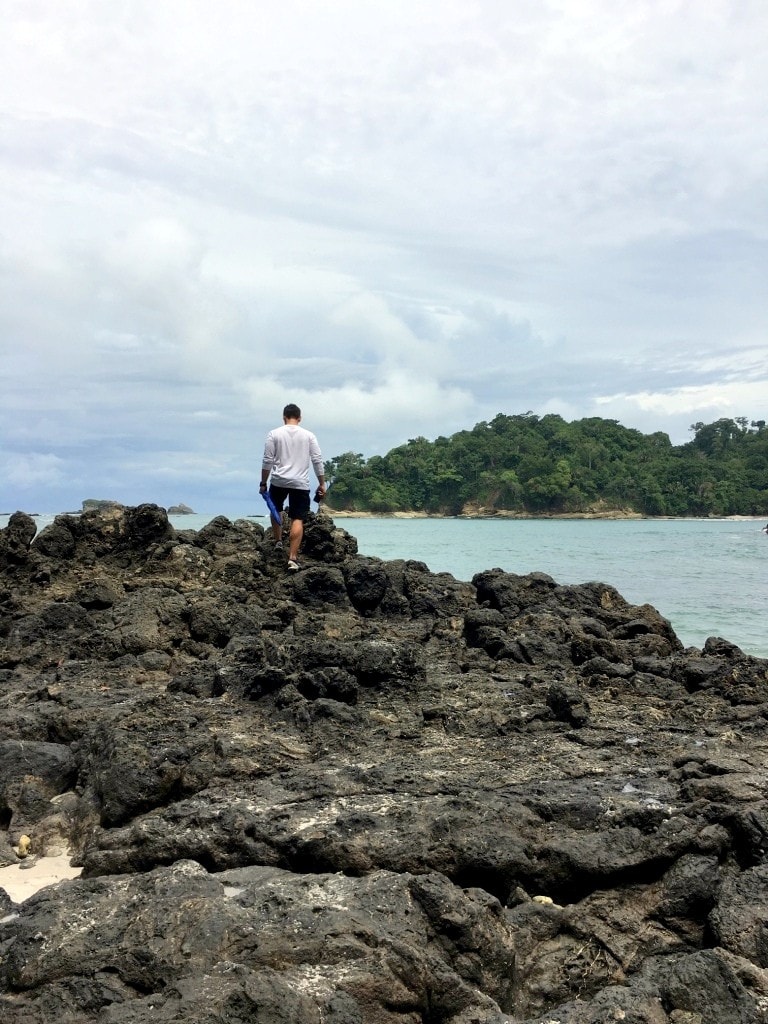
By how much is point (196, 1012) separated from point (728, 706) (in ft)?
18.1

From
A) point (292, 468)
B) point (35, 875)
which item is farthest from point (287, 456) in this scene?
point (35, 875)

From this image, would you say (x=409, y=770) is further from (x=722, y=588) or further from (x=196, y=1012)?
Result: (x=722, y=588)

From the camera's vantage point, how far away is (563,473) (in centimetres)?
9600

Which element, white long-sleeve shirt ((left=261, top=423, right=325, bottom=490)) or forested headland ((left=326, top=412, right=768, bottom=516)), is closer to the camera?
white long-sleeve shirt ((left=261, top=423, right=325, bottom=490))

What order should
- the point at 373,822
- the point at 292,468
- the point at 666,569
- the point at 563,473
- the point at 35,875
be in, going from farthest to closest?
the point at 563,473 < the point at 666,569 < the point at 292,468 < the point at 35,875 < the point at 373,822

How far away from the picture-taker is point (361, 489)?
101 meters

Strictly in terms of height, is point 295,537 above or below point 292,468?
below

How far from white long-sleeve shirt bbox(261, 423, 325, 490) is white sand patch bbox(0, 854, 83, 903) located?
6.79 meters

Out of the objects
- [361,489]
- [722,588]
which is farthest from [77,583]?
[361,489]

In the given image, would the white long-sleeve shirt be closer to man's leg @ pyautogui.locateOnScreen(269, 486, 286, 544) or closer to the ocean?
man's leg @ pyautogui.locateOnScreen(269, 486, 286, 544)

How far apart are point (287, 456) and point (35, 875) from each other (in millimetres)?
7120

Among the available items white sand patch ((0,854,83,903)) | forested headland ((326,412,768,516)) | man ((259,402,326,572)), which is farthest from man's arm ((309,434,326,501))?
forested headland ((326,412,768,516))

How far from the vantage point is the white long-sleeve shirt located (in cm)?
1141

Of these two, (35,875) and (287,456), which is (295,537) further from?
(35,875)
